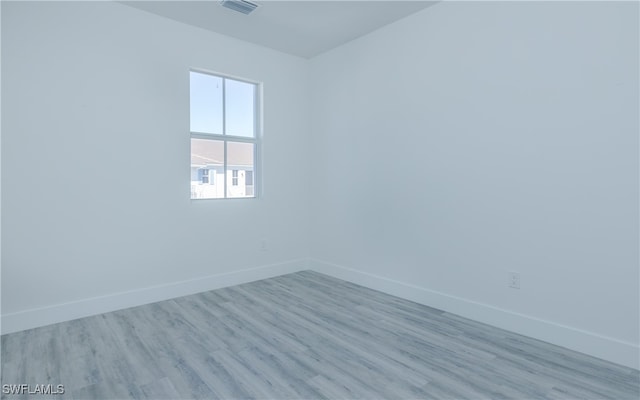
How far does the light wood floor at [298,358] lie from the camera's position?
6.32 ft

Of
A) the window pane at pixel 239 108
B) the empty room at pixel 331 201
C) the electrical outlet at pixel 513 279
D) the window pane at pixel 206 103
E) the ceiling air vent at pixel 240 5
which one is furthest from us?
the window pane at pixel 239 108

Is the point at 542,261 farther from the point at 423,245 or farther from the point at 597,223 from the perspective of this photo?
the point at 423,245

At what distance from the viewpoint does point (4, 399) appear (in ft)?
6.05

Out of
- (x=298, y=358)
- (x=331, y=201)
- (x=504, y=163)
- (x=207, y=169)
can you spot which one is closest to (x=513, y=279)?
(x=504, y=163)

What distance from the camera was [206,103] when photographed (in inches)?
146

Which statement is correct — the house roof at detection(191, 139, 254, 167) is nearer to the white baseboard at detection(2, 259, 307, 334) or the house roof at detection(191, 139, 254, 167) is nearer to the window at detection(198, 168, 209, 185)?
the window at detection(198, 168, 209, 185)

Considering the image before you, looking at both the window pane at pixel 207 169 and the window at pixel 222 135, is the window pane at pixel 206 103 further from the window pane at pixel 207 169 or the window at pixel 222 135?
the window pane at pixel 207 169

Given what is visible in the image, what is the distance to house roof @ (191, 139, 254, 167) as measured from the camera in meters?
3.64

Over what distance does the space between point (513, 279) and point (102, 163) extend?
11.5 ft

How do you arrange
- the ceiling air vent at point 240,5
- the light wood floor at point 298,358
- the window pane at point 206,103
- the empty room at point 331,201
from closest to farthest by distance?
the light wood floor at point 298,358 < the empty room at point 331,201 < the ceiling air vent at point 240,5 < the window pane at point 206,103

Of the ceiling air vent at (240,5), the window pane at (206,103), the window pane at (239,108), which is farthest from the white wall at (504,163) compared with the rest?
the window pane at (206,103)

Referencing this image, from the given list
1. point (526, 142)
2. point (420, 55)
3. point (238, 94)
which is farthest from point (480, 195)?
point (238, 94)

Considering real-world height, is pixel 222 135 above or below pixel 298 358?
above

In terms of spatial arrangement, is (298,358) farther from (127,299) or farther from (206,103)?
(206,103)
